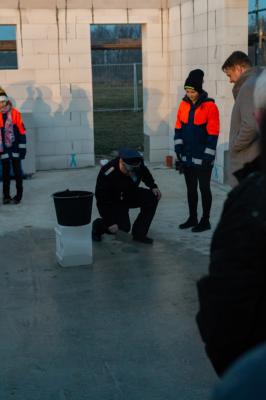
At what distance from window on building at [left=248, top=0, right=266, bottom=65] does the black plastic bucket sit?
467cm

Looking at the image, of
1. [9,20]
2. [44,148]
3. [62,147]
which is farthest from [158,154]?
[9,20]

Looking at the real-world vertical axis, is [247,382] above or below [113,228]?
above

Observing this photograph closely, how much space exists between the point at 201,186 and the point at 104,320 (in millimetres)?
2909

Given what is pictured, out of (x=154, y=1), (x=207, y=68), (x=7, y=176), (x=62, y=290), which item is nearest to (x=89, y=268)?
(x=62, y=290)

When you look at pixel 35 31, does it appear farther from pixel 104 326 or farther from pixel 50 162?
pixel 104 326

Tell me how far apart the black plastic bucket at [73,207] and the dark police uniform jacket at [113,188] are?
2.18 feet

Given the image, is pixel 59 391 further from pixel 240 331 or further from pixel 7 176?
pixel 7 176

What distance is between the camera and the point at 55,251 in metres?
6.47

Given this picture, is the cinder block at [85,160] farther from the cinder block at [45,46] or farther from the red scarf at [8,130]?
the red scarf at [8,130]

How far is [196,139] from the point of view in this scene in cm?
703

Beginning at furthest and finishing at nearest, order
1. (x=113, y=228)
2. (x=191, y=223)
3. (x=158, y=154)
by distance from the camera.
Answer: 1. (x=158, y=154)
2. (x=191, y=223)
3. (x=113, y=228)

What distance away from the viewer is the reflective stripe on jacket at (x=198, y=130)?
22.7ft

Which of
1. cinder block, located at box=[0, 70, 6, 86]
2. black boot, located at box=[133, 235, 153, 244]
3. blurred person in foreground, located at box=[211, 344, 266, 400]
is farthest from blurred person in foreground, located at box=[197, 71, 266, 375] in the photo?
cinder block, located at box=[0, 70, 6, 86]

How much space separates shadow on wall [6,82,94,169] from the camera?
11.2m
